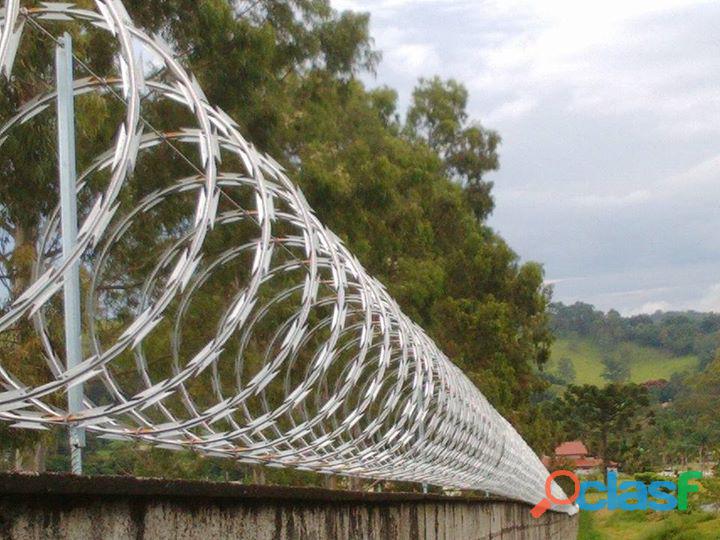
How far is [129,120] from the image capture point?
350 cm

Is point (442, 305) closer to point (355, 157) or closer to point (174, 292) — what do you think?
point (355, 157)

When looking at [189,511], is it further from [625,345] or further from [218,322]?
[625,345]

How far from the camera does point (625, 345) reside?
149250 mm

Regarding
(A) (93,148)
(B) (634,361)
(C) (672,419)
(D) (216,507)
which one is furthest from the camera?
(B) (634,361)

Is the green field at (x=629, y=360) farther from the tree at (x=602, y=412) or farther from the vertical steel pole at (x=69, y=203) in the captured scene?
the vertical steel pole at (x=69, y=203)

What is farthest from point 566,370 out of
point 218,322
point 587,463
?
point 218,322

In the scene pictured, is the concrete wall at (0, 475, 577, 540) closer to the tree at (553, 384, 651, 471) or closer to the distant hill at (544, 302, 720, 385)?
the tree at (553, 384, 651, 471)

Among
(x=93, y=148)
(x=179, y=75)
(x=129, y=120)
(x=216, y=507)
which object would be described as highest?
(x=93, y=148)

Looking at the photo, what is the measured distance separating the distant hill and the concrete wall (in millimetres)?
130163

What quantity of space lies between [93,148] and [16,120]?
30.6ft

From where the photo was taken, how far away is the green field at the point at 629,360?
455ft

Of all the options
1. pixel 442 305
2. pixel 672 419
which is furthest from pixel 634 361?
pixel 442 305

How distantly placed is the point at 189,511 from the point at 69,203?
1198mm

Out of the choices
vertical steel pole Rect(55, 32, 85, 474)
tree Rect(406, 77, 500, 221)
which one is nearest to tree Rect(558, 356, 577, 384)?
tree Rect(406, 77, 500, 221)
